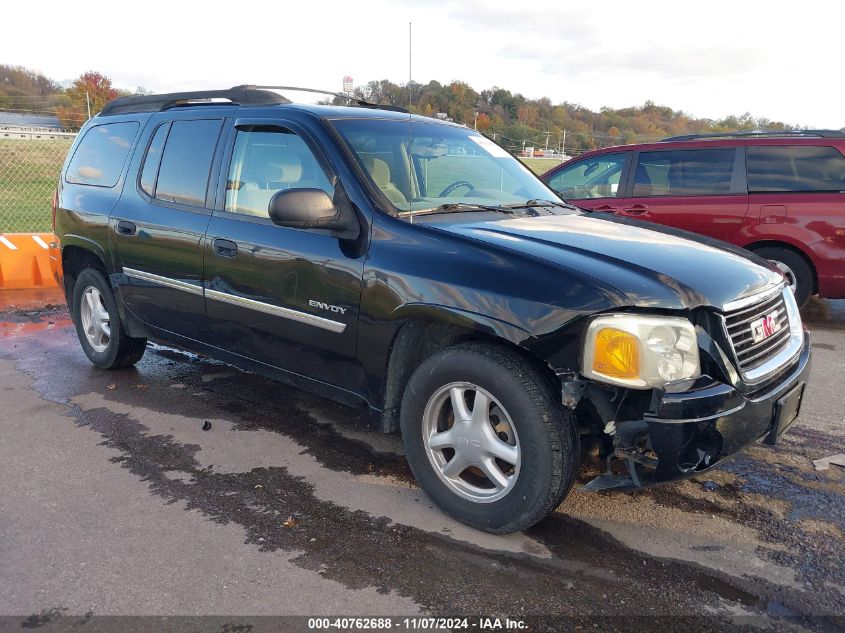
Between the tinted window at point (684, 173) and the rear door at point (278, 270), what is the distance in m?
4.87

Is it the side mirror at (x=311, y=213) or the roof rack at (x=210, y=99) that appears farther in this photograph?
the roof rack at (x=210, y=99)

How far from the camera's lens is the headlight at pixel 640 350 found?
2553 millimetres

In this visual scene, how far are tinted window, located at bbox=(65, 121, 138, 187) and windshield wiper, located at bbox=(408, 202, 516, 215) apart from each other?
2531 mm

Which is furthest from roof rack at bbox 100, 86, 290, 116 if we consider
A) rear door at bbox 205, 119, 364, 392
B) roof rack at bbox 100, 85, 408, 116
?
rear door at bbox 205, 119, 364, 392

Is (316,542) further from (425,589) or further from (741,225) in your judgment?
(741,225)

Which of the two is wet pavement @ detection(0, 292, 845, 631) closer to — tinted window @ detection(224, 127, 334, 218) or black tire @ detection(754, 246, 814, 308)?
tinted window @ detection(224, 127, 334, 218)

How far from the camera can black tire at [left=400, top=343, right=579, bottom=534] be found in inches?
107

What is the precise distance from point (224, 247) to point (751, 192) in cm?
550

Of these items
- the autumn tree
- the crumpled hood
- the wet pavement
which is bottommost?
the wet pavement

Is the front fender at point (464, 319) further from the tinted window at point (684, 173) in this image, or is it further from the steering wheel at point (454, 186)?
the tinted window at point (684, 173)

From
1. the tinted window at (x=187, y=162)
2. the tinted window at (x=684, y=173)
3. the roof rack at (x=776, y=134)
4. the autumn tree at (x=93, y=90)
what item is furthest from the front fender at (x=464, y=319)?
the autumn tree at (x=93, y=90)

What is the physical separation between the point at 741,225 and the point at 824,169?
2.98ft

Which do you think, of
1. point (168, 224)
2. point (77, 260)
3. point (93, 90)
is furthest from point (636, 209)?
point (93, 90)

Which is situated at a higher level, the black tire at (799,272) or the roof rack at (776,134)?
the roof rack at (776,134)
